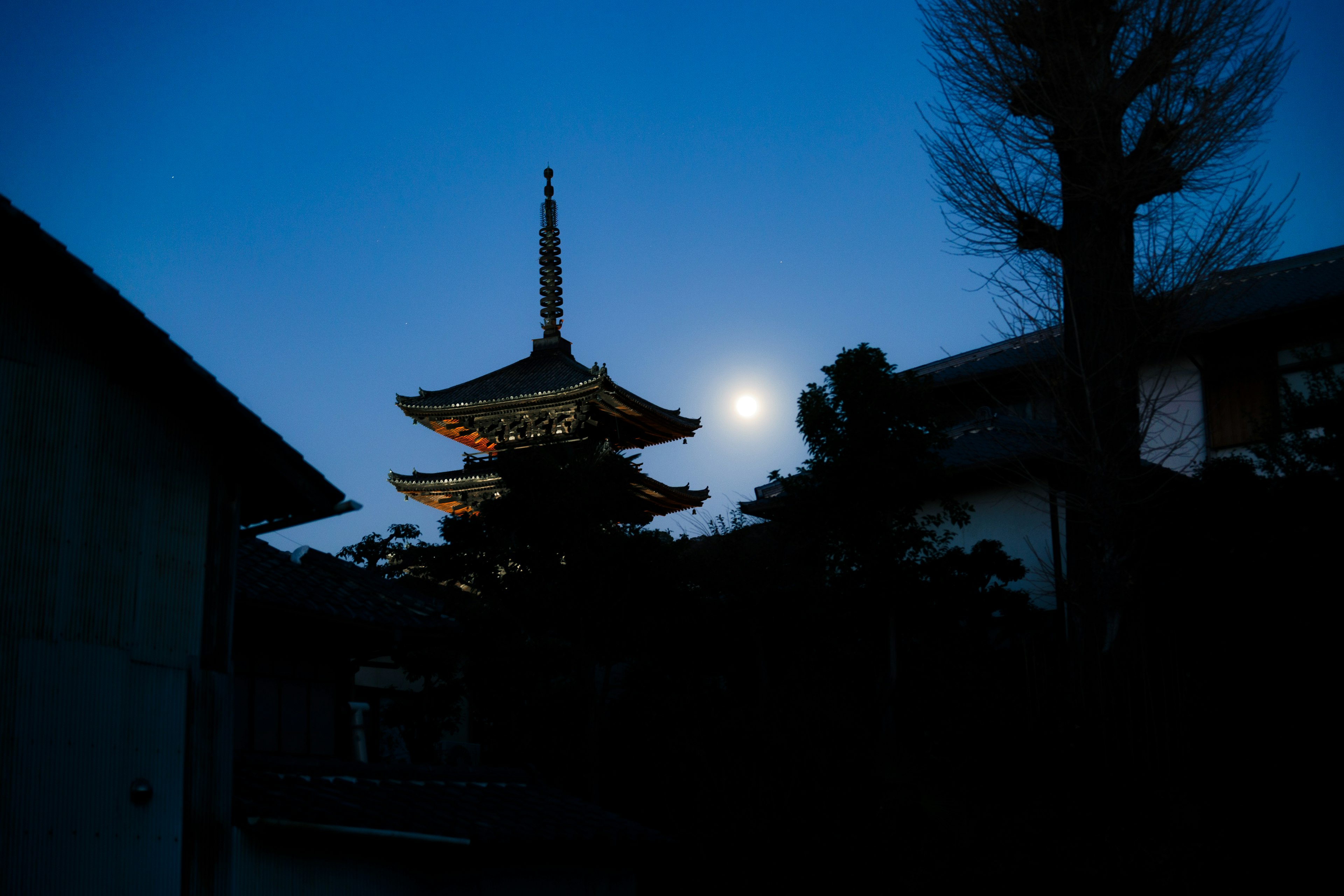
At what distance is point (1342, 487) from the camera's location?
13.9 metres

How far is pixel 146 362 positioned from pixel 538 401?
20306 millimetres

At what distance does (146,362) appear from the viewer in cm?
899

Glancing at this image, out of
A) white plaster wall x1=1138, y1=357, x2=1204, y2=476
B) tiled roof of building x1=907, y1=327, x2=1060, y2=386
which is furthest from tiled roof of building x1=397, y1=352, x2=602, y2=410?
white plaster wall x1=1138, y1=357, x2=1204, y2=476

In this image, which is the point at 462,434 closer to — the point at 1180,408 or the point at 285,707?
the point at 1180,408

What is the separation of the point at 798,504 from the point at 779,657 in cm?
332

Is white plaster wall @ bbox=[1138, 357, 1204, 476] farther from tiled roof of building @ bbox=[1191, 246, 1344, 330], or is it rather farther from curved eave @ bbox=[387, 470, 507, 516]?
curved eave @ bbox=[387, 470, 507, 516]

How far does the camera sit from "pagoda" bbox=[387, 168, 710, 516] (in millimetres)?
29156

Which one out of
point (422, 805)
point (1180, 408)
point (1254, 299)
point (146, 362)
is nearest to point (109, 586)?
point (146, 362)

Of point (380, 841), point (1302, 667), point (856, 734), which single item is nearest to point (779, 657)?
point (856, 734)

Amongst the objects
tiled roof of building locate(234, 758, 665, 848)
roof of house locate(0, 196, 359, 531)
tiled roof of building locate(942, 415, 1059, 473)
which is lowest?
tiled roof of building locate(234, 758, 665, 848)

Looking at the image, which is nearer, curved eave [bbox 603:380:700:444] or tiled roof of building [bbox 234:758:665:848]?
tiled roof of building [bbox 234:758:665:848]

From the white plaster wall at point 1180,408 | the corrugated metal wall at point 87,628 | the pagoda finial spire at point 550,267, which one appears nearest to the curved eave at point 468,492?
the pagoda finial spire at point 550,267

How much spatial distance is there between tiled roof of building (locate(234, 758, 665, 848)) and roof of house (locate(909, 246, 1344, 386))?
797 centimetres

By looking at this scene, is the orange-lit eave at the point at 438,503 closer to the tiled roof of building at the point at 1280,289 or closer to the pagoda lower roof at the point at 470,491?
the pagoda lower roof at the point at 470,491
